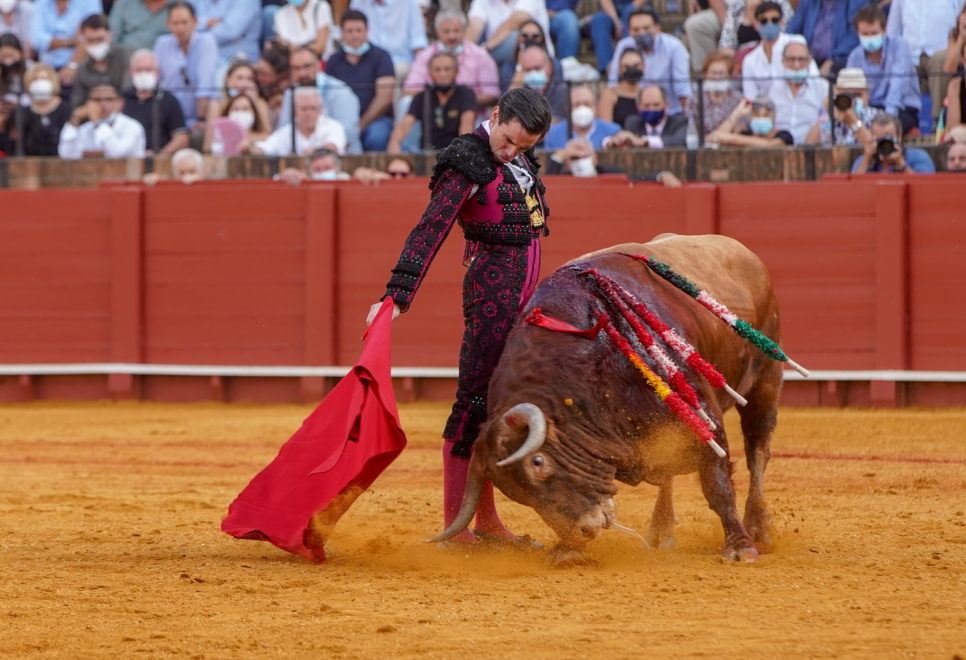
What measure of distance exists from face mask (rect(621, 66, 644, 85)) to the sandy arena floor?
142 inches

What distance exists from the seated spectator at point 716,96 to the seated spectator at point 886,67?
0.79 m

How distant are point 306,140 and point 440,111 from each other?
1.01 m

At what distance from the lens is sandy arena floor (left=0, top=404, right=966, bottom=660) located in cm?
268

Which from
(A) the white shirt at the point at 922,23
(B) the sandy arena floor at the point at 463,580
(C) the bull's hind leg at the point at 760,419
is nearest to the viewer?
(B) the sandy arena floor at the point at 463,580

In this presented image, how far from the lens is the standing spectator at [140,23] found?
1034cm

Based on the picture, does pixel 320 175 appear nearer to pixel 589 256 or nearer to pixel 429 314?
pixel 429 314

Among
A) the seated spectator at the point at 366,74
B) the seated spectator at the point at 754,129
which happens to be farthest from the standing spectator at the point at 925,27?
the seated spectator at the point at 366,74

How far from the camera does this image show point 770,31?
859cm

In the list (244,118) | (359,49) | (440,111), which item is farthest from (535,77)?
(244,118)

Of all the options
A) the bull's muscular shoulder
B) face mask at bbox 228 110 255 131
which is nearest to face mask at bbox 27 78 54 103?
face mask at bbox 228 110 255 131

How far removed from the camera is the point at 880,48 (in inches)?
323

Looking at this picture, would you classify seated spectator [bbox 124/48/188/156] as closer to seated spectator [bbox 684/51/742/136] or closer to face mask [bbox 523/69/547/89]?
face mask [bbox 523/69/547/89]

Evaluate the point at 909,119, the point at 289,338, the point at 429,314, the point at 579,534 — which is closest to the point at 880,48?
the point at 909,119

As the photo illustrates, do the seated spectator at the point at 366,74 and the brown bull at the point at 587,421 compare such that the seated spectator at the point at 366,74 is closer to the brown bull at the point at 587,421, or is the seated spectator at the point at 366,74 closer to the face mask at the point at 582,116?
the face mask at the point at 582,116
